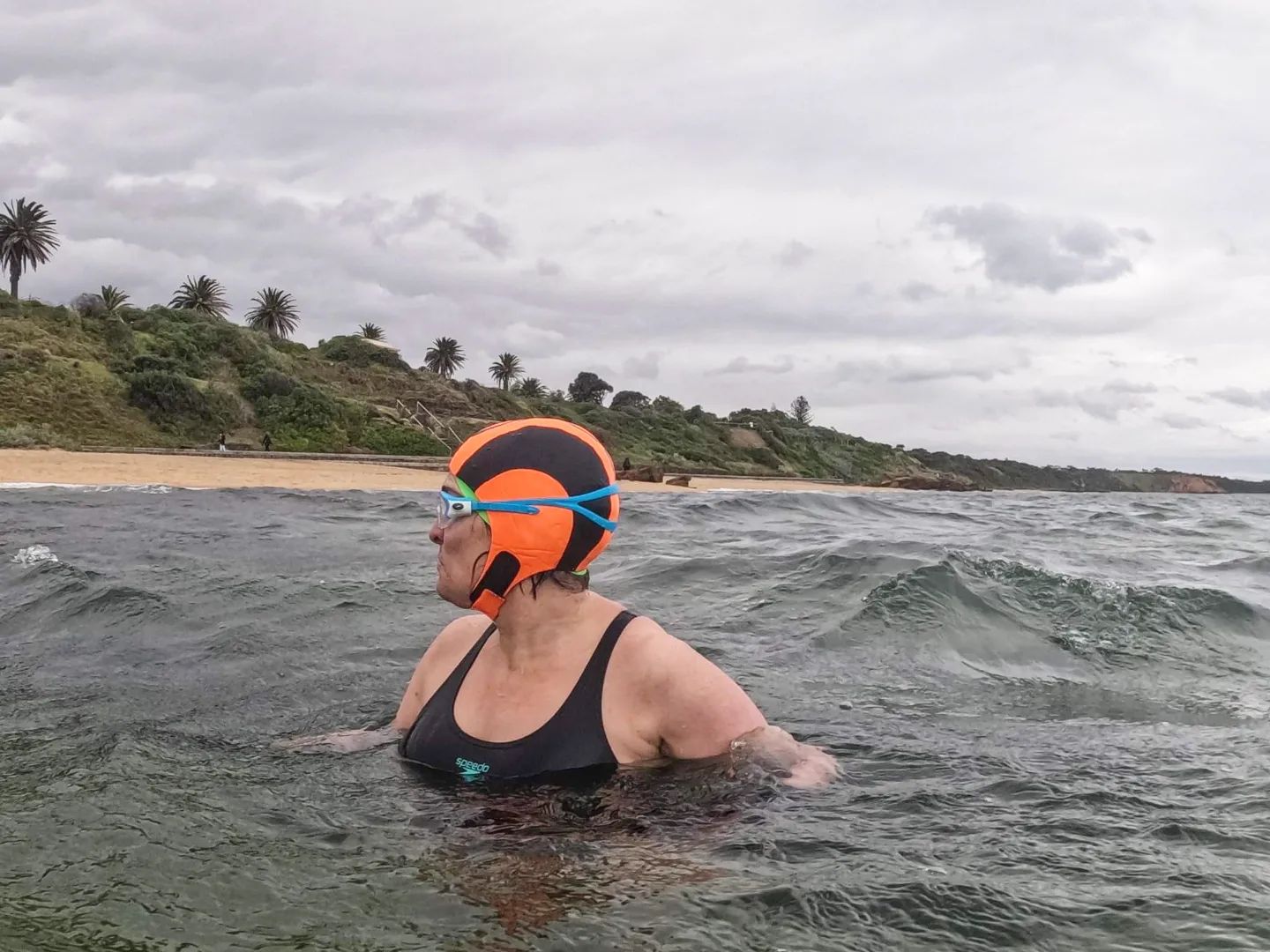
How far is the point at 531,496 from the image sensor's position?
3.32m

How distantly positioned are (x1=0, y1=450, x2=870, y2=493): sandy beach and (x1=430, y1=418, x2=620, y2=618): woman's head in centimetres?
2202

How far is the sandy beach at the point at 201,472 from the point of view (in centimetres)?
2415

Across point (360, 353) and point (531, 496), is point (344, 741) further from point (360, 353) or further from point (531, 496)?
point (360, 353)

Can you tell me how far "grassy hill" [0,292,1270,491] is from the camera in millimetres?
40250

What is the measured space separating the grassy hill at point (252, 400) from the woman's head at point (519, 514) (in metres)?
35.0

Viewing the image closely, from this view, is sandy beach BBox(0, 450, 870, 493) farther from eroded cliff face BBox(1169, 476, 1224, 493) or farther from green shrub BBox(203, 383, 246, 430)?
eroded cliff face BBox(1169, 476, 1224, 493)

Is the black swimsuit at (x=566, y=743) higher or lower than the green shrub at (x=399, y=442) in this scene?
lower

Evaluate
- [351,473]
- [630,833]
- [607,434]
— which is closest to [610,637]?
[630,833]

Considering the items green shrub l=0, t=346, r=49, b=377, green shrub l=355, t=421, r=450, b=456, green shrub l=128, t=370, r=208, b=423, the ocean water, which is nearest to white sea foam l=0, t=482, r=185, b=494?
the ocean water

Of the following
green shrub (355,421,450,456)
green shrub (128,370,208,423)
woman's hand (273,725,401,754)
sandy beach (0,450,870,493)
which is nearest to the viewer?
woman's hand (273,725,401,754)

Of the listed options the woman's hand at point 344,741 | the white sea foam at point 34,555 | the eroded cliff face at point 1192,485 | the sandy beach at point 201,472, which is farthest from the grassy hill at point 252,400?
the eroded cliff face at point 1192,485

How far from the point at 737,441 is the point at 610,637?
71833 millimetres

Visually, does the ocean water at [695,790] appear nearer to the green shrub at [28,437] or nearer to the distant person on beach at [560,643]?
the distant person on beach at [560,643]

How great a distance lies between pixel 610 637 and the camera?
3498 mm
